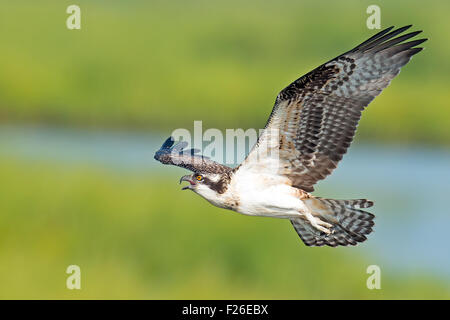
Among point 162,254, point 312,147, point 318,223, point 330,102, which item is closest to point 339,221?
point 318,223

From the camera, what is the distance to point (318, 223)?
790cm

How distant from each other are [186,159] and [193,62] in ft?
23.7

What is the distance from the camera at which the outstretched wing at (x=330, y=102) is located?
7.32 m

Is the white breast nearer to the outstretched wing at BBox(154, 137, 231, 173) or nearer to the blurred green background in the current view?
the outstretched wing at BBox(154, 137, 231, 173)

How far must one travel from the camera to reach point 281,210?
7.69 m

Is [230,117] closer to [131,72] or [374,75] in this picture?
[131,72]

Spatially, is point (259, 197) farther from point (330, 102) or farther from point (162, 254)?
point (162, 254)

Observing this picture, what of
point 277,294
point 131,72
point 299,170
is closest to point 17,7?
point 131,72

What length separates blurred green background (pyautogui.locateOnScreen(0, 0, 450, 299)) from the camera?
9.98 m

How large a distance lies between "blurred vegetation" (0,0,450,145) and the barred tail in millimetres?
6468

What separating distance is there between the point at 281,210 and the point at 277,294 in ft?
7.67

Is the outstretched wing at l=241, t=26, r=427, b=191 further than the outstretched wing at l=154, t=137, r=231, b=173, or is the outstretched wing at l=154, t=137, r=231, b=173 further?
the outstretched wing at l=154, t=137, r=231, b=173

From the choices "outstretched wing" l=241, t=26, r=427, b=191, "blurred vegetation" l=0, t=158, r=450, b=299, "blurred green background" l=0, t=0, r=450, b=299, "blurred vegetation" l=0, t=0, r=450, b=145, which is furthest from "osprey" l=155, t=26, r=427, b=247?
"blurred vegetation" l=0, t=0, r=450, b=145

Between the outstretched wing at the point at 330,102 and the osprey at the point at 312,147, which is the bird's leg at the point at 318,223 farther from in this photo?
the outstretched wing at the point at 330,102
